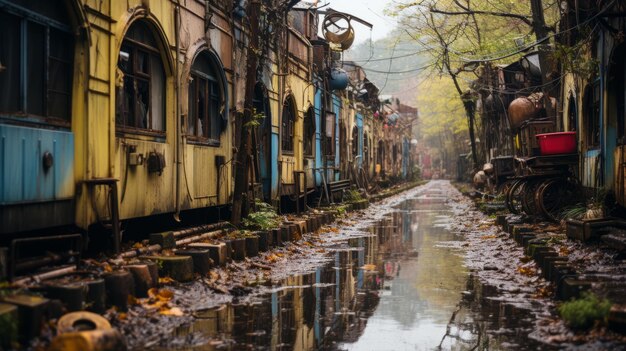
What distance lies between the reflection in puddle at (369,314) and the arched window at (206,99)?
4050 mm

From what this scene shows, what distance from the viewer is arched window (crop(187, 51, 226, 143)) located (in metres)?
13.3

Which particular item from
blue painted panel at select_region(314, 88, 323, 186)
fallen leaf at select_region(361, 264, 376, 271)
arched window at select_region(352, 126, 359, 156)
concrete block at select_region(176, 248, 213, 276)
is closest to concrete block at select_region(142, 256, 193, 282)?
concrete block at select_region(176, 248, 213, 276)

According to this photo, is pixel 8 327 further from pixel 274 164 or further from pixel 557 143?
pixel 274 164

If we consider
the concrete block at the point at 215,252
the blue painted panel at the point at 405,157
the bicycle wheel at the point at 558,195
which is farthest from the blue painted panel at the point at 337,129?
the blue painted panel at the point at 405,157

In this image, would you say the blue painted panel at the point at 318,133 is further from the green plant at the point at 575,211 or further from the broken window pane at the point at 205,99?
the green plant at the point at 575,211

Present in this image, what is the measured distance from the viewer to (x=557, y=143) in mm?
15695

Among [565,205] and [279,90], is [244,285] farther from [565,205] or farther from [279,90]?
[279,90]

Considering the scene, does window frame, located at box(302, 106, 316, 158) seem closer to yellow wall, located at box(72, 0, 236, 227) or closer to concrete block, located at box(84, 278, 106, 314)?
yellow wall, located at box(72, 0, 236, 227)

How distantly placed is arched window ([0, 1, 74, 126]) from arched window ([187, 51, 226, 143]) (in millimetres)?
4357

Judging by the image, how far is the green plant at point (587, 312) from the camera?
19.8 feet

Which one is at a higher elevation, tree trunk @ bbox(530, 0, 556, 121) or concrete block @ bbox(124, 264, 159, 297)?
tree trunk @ bbox(530, 0, 556, 121)

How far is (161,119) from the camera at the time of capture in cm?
1183

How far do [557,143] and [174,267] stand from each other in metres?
10.3

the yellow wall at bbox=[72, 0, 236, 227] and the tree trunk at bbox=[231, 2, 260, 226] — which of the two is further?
the tree trunk at bbox=[231, 2, 260, 226]
